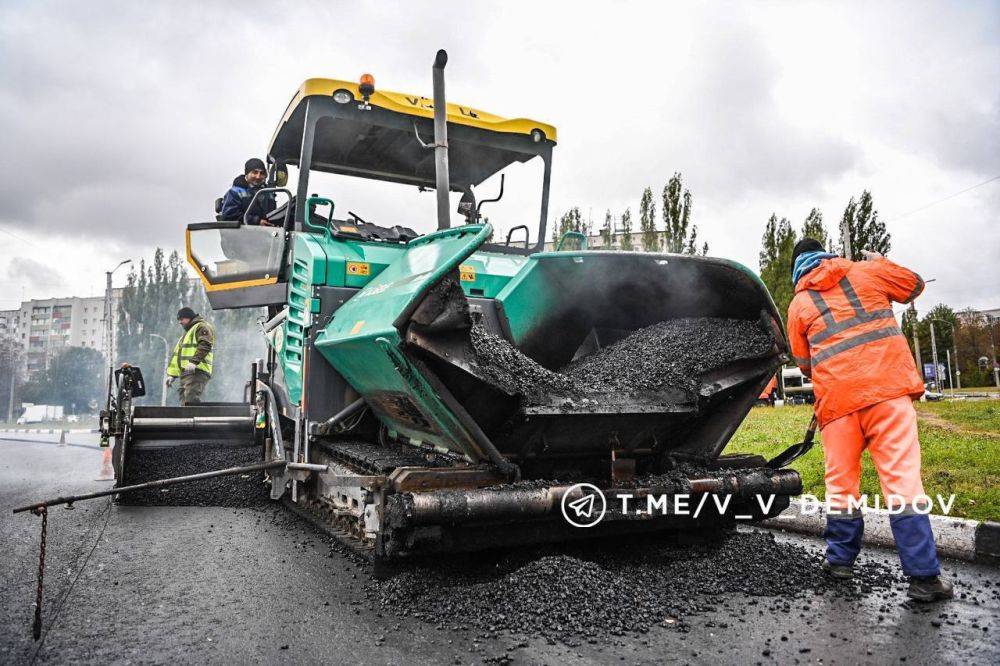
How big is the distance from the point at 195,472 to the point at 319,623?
3.31m

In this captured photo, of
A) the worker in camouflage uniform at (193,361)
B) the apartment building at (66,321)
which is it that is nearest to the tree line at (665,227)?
the worker in camouflage uniform at (193,361)

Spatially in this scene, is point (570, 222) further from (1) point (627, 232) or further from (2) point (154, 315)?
(2) point (154, 315)

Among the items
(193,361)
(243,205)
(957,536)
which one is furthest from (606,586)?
(193,361)

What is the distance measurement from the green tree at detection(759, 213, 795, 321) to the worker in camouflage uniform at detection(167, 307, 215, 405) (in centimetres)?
1255

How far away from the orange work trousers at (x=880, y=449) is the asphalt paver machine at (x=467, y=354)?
40 cm

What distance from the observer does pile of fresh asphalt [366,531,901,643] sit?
108 inches

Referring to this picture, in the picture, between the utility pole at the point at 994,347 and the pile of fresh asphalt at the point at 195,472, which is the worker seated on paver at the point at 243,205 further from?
the utility pole at the point at 994,347

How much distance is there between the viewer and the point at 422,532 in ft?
9.49

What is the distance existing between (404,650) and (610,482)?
1.37m

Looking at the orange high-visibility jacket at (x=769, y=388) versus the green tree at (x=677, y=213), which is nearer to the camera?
the orange high-visibility jacket at (x=769, y=388)

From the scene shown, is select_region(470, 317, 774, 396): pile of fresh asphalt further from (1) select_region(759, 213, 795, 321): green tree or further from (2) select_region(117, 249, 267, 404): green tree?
(2) select_region(117, 249, 267, 404): green tree

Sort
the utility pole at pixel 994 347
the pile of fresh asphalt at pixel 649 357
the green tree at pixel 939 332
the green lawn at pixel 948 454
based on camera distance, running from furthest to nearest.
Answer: the green tree at pixel 939 332 < the utility pole at pixel 994 347 < the green lawn at pixel 948 454 < the pile of fresh asphalt at pixel 649 357

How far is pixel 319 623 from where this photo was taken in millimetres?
2824

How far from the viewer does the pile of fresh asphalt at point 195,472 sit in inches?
222
